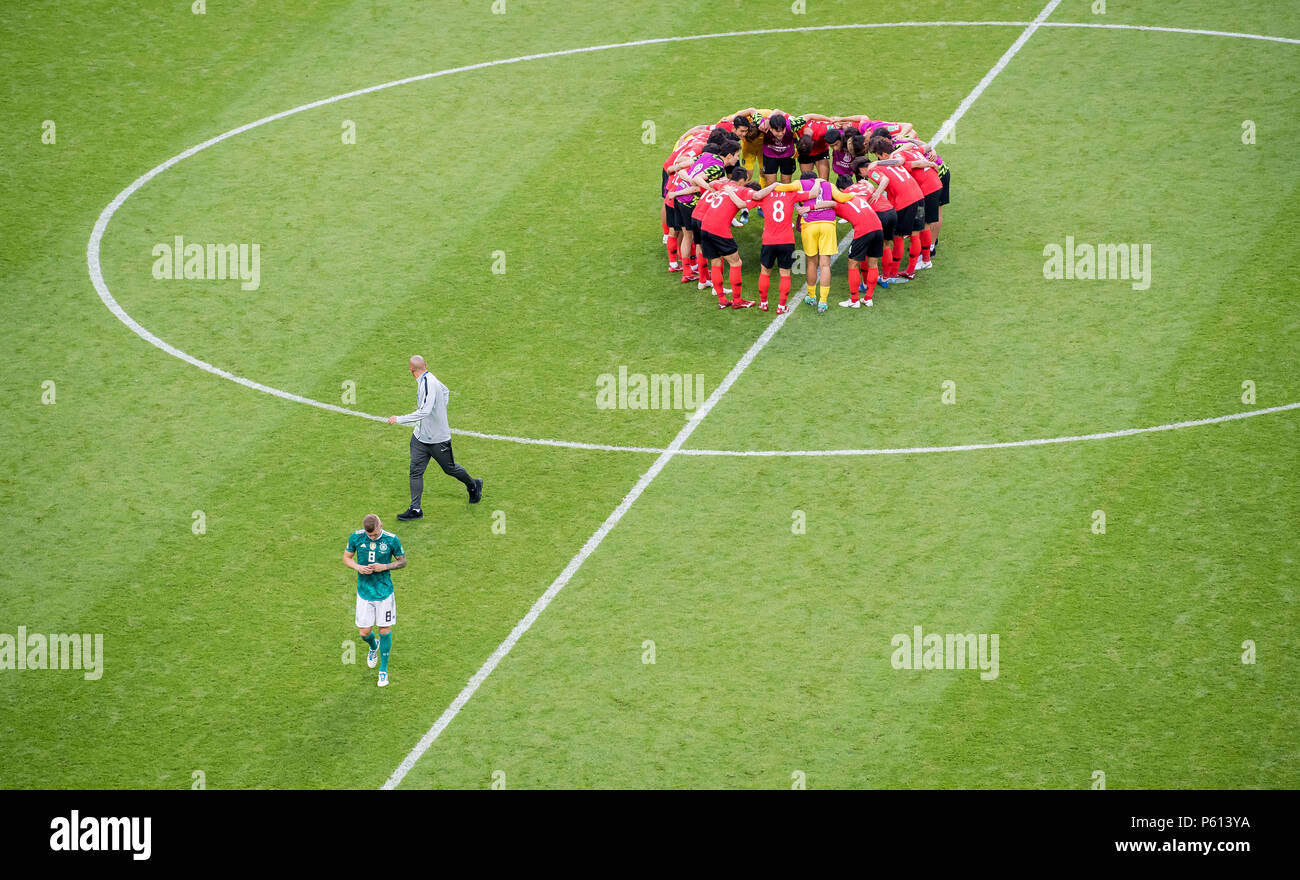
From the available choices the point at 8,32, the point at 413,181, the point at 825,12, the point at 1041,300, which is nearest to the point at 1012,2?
the point at 825,12

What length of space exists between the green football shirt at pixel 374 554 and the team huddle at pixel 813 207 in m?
7.69

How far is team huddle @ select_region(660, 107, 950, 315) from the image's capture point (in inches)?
914

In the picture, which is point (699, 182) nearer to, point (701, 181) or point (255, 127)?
point (701, 181)

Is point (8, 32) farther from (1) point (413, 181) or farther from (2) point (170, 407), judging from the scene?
(2) point (170, 407)

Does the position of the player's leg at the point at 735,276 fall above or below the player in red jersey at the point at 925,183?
below

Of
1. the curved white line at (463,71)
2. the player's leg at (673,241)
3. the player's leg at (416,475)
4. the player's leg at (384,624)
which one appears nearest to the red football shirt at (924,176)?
the player's leg at (673,241)

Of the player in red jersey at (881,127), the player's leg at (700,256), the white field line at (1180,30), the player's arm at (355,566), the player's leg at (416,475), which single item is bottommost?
the player's arm at (355,566)

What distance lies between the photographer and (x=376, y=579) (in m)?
17.5

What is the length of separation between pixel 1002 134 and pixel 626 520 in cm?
1085

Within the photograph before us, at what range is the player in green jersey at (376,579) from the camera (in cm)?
1731

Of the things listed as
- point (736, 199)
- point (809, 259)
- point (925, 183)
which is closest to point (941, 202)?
point (925, 183)

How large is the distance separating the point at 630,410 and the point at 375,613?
5501mm

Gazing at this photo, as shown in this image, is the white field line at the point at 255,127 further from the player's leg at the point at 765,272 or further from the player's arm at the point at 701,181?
the player's arm at the point at 701,181

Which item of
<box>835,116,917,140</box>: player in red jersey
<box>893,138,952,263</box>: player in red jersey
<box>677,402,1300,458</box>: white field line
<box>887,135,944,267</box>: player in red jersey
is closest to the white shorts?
<box>677,402,1300,458</box>: white field line
